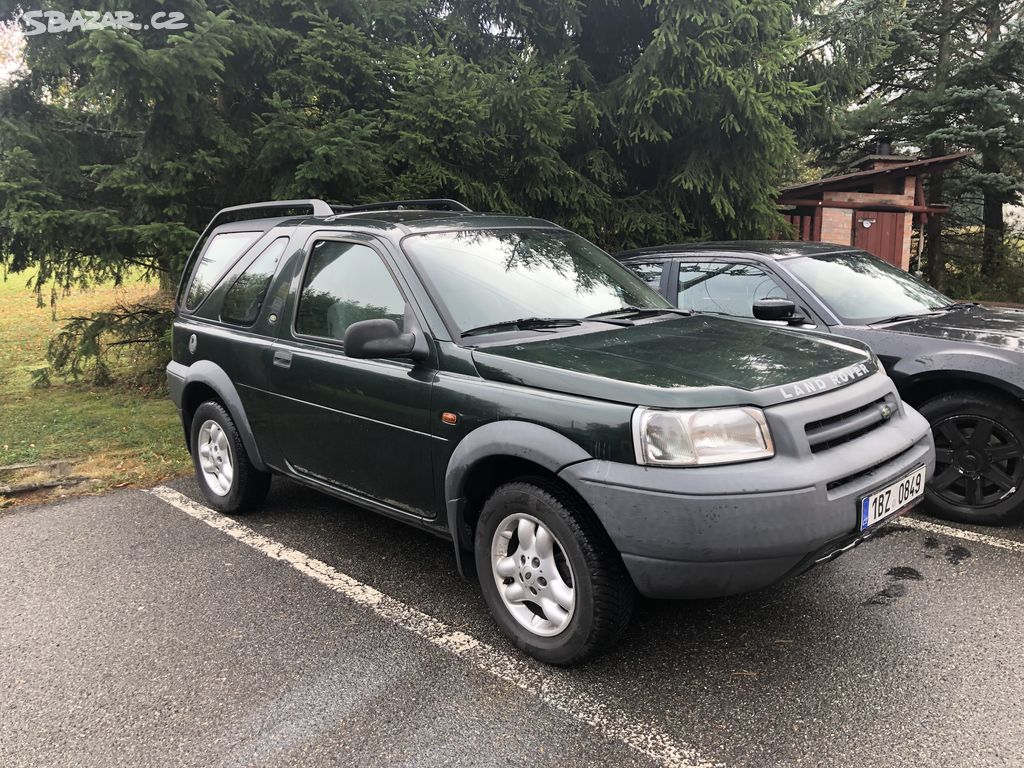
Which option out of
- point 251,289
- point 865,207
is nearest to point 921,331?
point 251,289

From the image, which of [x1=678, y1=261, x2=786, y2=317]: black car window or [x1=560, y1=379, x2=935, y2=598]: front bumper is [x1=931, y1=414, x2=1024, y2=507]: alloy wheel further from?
[x1=560, y1=379, x2=935, y2=598]: front bumper

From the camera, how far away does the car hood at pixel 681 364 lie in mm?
2727

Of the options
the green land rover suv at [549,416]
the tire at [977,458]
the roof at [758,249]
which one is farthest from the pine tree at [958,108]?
the green land rover suv at [549,416]

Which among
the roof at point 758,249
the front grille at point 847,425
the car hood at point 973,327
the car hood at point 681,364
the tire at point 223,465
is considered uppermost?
the roof at point 758,249

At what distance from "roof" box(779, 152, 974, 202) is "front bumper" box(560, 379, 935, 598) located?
976 cm

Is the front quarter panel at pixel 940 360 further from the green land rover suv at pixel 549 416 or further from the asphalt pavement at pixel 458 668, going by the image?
the green land rover suv at pixel 549 416

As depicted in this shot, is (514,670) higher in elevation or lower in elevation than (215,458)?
lower

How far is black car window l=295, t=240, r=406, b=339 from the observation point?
145 inches

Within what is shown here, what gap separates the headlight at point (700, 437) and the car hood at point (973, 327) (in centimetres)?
248

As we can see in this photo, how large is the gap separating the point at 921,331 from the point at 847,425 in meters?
2.12

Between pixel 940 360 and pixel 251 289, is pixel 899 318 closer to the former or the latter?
pixel 940 360

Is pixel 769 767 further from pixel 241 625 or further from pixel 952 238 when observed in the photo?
pixel 952 238

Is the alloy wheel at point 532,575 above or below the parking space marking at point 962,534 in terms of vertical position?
above

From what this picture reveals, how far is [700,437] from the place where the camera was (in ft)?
8.68
